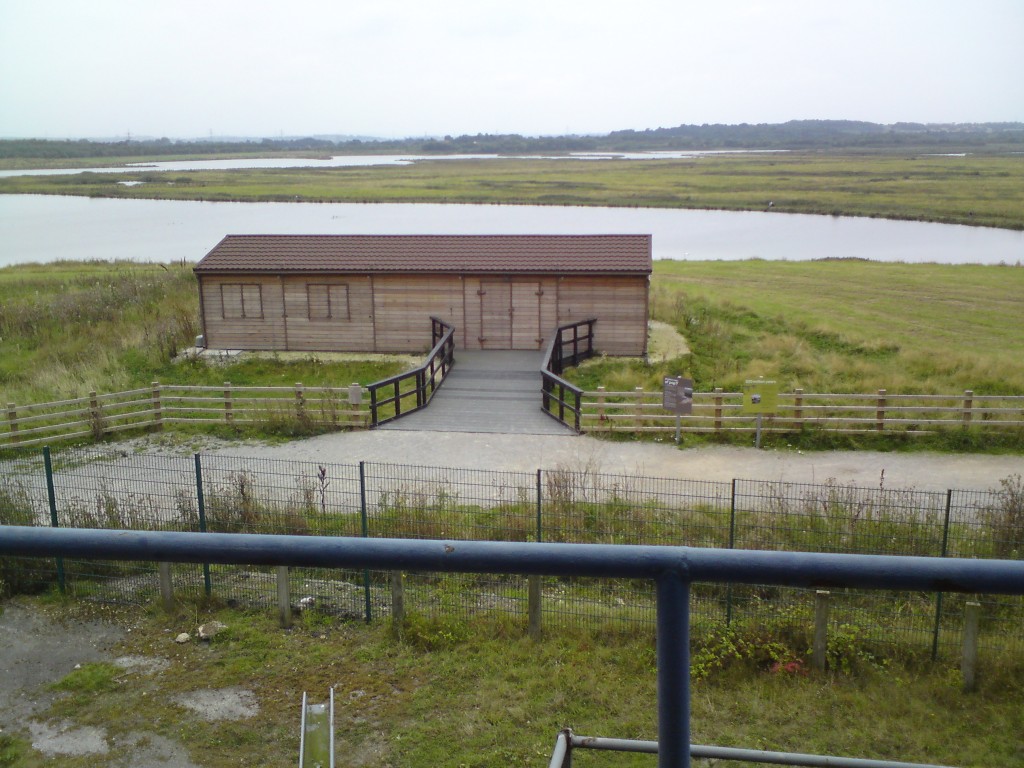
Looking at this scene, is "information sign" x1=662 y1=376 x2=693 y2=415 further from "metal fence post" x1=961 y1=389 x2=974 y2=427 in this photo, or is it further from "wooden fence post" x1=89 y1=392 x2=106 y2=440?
"wooden fence post" x1=89 y1=392 x2=106 y2=440

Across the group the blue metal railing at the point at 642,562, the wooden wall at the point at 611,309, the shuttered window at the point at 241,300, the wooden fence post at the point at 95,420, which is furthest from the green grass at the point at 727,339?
the blue metal railing at the point at 642,562

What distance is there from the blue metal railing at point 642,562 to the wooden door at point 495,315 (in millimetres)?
26951

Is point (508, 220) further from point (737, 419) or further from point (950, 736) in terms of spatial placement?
point (950, 736)

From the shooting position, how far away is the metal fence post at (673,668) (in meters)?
1.47

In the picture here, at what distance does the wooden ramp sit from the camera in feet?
71.1

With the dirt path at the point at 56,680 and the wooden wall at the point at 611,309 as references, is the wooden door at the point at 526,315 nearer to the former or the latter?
the wooden wall at the point at 611,309

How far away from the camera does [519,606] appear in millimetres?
10242

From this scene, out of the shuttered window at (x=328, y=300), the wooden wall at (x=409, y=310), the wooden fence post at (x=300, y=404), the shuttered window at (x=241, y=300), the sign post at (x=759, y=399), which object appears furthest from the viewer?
the shuttered window at (x=241, y=300)

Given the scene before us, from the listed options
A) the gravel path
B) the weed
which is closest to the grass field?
the gravel path

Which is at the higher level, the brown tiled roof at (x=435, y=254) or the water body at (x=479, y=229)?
the brown tiled roof at (x=435, y=254)

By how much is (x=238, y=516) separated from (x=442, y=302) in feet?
54.2

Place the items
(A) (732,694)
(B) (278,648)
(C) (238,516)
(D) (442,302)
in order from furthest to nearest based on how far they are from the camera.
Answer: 1. (D) (442,302)
2. (C) (238,516)
3. (B) (278,648)
4. (A) (732,694)

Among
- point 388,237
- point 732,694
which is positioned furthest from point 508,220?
point 732,694

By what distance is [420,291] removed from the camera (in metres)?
29.0
